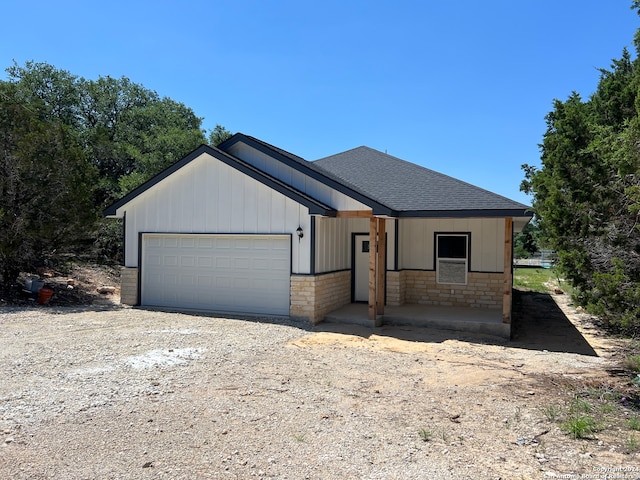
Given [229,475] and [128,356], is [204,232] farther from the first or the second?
[229,475]

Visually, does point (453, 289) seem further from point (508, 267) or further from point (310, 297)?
point (310, 297)

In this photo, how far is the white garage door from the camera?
38.5 ft

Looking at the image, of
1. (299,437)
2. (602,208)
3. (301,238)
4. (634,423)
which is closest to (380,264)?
→ (301,238)

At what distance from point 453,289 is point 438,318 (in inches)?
100

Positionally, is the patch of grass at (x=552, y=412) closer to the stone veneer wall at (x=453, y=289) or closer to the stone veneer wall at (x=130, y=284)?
the stone veneer wall at (x=453, y=289)

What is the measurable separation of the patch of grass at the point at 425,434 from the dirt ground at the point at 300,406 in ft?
0.06

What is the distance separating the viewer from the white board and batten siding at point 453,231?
43.1 feet

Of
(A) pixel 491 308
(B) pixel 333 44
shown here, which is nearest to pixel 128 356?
(A) pixel 491 308

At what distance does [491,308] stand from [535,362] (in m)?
5.06

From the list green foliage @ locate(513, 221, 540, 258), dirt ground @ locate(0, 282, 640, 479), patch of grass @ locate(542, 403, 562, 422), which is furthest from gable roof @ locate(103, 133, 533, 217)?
green foliage @ locate(513, 221, 540, 258)

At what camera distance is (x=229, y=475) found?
3.79 meters

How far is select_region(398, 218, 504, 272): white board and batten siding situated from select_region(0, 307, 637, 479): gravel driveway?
430 cm

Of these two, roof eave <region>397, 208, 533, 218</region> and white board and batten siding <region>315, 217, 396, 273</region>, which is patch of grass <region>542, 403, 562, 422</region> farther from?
white board and batten siding <region>315, 217, 396, 273</region>

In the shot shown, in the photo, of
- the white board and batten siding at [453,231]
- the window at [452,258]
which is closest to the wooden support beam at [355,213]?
the white board and batten siding at [453,231]
